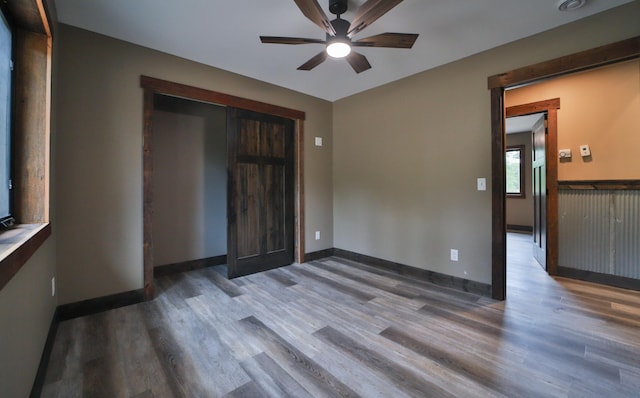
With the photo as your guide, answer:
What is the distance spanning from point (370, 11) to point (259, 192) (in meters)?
2.43

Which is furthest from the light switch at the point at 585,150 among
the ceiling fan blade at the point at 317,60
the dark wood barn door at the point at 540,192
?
the ceiling fan blade at the point at 317,60

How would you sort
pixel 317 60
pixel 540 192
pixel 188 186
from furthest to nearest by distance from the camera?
pixel 540 192 < pixel 188 186 < pixel 317 60

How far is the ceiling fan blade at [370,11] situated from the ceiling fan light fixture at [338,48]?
13 cm

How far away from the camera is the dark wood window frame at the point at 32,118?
1.61 m

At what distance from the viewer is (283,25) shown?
2.30 metres

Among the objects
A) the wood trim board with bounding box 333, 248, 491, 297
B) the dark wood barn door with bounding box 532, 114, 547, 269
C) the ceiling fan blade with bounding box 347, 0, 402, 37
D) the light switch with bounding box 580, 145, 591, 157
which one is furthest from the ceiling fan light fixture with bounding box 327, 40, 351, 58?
the light switch with bounding box 580, 145, 591, 157

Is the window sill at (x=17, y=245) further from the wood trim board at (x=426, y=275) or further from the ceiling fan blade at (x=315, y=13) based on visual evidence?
the wood trim board at (x=426, y=275)

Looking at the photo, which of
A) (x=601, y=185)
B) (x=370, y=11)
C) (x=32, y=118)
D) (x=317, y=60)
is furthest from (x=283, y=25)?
(x=601, y=185)

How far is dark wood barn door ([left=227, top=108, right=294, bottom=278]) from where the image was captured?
3.29m

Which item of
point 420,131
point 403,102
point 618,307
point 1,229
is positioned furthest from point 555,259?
point 1,229

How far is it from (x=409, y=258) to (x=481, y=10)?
2.56 meters

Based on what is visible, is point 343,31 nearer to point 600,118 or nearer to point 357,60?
point 357,60

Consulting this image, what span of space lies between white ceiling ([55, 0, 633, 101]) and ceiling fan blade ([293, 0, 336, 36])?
0.27 meters

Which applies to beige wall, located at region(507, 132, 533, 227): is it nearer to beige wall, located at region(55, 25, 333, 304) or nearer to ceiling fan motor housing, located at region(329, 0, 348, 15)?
ceiling fan motor housing, located at region(329, 0, 348, 15)
